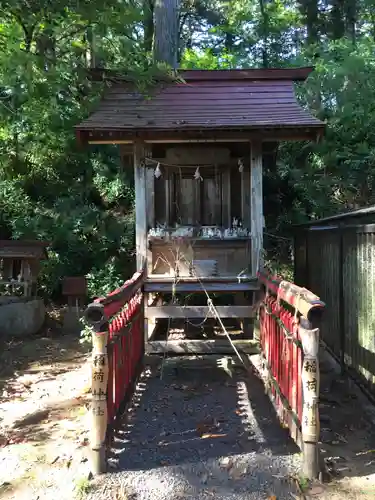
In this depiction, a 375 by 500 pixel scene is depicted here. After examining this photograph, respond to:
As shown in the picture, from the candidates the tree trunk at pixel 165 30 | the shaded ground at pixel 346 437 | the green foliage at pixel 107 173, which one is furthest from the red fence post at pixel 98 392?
the tree trunk at pixel 165 30

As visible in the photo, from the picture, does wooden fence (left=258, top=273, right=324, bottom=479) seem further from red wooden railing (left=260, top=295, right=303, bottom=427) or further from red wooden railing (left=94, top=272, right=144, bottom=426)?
red wooden railing (left=94, top=272, right=144, bottom=426)

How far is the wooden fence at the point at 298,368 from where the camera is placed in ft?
10.5

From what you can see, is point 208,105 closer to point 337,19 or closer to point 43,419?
point 43,419

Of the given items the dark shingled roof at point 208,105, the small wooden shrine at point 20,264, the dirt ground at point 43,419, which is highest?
the dark shingled roof at point 208,105

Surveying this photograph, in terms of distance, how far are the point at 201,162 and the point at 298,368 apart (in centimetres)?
493

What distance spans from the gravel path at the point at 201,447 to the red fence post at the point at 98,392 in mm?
182

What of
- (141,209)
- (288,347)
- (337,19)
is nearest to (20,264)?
(141,209)

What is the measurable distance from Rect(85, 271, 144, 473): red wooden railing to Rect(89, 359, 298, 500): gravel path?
28cm

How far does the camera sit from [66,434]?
4.50 m

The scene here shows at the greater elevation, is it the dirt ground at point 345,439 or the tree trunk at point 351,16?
the tree trunk at point 351,16

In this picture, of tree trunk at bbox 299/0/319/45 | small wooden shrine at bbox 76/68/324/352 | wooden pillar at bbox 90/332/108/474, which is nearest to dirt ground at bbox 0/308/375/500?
wooden pillar at bbox 90/332/108/474

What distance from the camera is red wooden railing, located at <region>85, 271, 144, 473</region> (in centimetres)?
340

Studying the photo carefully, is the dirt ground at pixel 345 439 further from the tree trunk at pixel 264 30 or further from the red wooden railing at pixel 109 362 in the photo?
the tree trunk at pixel 264 30

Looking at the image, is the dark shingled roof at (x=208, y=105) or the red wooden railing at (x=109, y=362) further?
the dark shingled roof at (x=208, y=105)
